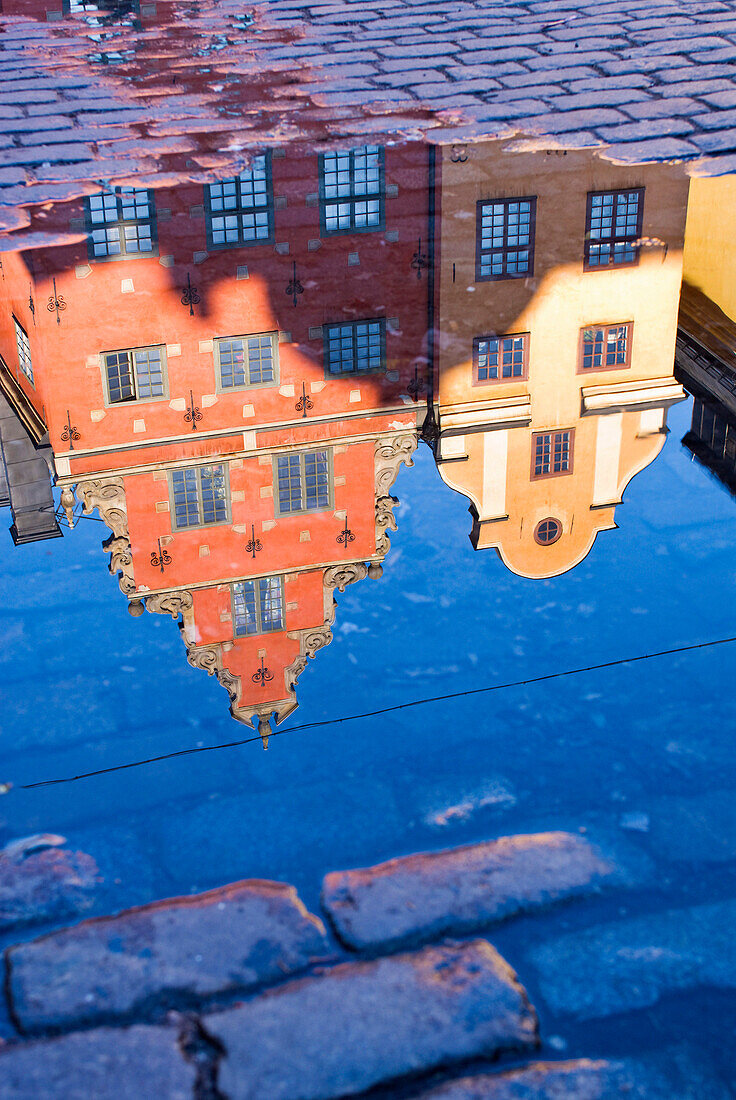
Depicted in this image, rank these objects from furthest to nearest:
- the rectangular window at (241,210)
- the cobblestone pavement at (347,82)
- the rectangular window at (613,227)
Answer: the cobblestone pavement at (347,82)
the rectangular window at (241,210)
the rectangular window at (613,227)

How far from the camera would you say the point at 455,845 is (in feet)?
13.3

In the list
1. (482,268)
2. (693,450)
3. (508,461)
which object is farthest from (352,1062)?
(482,268)

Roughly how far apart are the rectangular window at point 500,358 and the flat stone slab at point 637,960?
374cm

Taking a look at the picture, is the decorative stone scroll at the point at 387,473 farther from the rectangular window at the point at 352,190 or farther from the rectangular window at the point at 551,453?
the rectangular window at the point at 352,190

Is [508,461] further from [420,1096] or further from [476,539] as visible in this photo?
[420,1096]

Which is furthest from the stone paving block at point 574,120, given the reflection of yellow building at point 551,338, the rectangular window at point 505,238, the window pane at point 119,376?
the window pane at point 119,376

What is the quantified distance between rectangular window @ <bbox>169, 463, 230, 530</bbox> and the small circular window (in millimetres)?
1517

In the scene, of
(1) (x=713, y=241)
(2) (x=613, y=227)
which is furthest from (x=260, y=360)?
(1) (x=713, y=241)

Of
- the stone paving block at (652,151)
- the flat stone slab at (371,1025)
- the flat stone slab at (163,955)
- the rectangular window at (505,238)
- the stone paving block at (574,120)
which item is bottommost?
the flat stone slab at (163,955)

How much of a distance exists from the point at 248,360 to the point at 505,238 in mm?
2230

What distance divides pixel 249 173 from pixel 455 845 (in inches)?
255

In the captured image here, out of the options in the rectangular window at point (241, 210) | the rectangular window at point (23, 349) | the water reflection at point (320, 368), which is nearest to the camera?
the water reflection at point (320, 368)

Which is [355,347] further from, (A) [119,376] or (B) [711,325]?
(B) [711,325]

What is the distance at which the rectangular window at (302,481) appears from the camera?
5.84 metres
